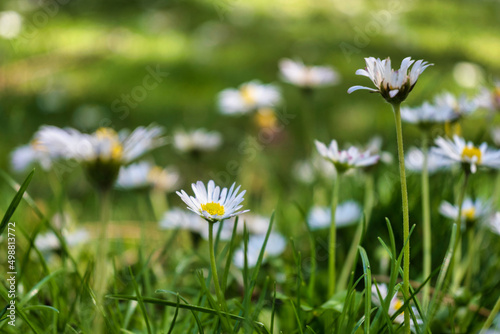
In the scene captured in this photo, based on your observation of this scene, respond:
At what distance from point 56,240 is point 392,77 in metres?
0.63

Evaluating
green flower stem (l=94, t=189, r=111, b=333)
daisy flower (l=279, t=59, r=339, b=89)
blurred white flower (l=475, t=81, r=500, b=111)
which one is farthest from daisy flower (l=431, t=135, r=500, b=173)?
daisy flower (l=279, t=59, r=339, b=89)

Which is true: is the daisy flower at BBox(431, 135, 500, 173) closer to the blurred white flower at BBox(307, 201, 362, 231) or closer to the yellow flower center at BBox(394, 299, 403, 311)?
the yellow flower center at BBox(394, 299, 403, 311)

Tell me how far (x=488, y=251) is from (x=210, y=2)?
2527 mm

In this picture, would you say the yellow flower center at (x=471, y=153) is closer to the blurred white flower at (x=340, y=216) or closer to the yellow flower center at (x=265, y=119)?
the blurred white flower at (x=340, y=216)

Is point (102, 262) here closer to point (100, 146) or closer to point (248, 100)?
point (100, 146)

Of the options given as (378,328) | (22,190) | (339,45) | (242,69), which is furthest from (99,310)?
(339,45)

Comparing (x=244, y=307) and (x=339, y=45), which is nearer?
(x=244, y=307)

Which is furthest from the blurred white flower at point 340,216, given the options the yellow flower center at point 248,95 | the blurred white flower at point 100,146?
the blurred white flower at point 100,146

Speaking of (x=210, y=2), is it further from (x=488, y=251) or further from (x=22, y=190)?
(x=22, y=190)

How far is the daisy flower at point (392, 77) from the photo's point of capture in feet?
1.55

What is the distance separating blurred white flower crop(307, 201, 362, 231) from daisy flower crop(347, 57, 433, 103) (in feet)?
1.48

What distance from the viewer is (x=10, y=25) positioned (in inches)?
107

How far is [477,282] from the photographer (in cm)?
82

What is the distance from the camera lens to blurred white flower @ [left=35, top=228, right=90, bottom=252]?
2.89ft
